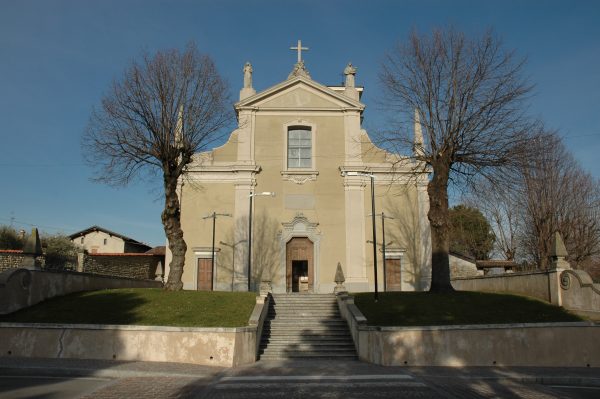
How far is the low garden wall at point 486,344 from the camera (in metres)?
13.8

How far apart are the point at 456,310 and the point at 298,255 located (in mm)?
11119

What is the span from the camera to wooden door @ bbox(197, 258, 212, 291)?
1017 inches

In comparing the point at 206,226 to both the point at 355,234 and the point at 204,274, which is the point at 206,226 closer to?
the point at 204,274

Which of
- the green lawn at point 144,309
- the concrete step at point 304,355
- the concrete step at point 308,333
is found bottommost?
the concrete step at point 304,355

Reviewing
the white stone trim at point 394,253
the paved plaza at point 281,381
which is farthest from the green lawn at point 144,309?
the white stone trim at point 394,253

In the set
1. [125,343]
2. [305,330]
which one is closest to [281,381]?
[125,343]

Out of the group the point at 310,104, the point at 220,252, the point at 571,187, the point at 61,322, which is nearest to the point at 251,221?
the point at 220,252

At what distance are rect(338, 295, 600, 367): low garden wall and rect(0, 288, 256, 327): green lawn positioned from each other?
191 inches

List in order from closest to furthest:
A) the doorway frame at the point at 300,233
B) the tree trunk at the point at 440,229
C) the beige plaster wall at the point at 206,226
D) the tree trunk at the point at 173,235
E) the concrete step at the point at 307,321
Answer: the concrete step at the point at 307,321
the tree trunk at the point at 440,229
the tree trunk at the point at 173,235
the beige plaster wall at the point at 206,226
the doorway frame at the point at 300,233

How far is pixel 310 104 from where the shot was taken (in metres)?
28.0

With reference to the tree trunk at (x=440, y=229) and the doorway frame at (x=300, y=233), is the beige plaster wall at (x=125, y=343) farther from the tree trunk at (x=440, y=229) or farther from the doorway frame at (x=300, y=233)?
the doorway frame at (x=300, y=233)

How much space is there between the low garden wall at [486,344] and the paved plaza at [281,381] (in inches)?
23.8

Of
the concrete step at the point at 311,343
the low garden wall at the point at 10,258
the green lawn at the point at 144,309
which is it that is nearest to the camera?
the green lawn at the point at 144,309

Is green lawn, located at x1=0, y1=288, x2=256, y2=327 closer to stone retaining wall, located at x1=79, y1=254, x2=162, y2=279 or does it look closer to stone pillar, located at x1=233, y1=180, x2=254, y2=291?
stone pillar, located at x1=233, y1=180, x2=254, y2=291
